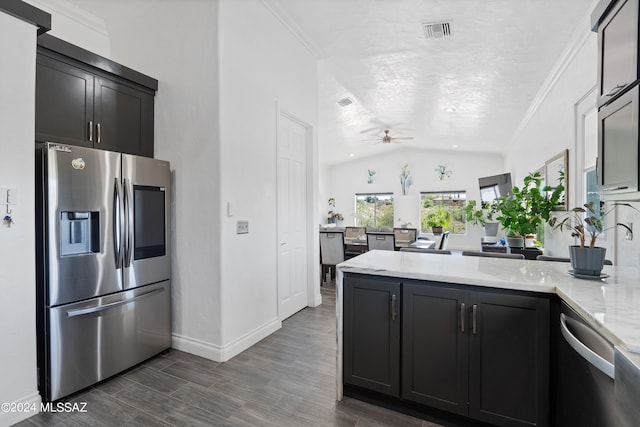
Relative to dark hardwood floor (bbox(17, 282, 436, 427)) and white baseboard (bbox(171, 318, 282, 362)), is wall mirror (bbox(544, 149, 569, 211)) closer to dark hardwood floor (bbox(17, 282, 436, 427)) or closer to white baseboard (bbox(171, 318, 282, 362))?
dark hardwood floor (bbox(17, 282, 436, 427))

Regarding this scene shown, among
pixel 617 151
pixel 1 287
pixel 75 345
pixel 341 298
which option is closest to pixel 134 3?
pixel 1 287

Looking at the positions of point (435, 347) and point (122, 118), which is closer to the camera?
point (435, 347)

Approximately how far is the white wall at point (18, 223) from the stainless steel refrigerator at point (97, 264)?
8 cm

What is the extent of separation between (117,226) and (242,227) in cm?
97

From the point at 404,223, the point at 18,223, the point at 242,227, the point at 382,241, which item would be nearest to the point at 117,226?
the point at 18,223

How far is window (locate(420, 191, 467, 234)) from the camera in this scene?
9398 millimetres

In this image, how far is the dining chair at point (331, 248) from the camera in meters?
5.01

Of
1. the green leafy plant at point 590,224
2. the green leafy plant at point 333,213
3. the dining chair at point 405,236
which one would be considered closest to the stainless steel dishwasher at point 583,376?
the green leafy plant at point 590,224

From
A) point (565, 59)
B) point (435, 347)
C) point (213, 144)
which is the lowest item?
point (435, 347)

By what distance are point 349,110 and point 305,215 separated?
2883 millimetres

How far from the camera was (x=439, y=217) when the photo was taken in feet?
31.0

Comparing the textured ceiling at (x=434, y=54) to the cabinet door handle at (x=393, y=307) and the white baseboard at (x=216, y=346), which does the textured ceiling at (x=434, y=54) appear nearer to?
the cabinet door handle at (x=393, y=307)

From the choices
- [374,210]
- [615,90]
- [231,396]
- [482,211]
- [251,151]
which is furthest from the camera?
[374,210]

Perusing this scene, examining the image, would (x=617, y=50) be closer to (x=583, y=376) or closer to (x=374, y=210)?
→ (x=583, y=376)
